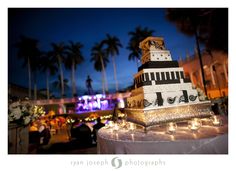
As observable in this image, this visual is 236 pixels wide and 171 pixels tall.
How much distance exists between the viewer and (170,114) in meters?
3.21

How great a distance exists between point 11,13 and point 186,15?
A: 7204mm

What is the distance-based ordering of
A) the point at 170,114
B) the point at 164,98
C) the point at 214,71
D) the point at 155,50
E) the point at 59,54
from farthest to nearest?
the point at 59,54 < the point at 214,71 < the point at 155,50 < the point at 164,98 < the point at 170,114

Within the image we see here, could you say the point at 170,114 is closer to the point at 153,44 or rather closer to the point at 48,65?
the point at 153,44

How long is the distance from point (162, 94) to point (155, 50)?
45.1 inches

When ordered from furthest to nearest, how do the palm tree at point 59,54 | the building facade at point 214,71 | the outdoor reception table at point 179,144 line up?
the palm tree at point 59,54, the building facade at point 214,71, the outdoor reception table at point 179,144

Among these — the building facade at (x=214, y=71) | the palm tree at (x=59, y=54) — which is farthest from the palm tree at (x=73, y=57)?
the building facade at (x=214, y=71)

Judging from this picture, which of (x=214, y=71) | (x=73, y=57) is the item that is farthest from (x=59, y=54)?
(x=214, y=71)

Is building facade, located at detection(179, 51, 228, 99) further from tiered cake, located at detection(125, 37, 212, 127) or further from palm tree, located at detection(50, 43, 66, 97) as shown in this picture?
palm tree, located at detection(50, 43, 66, 97)

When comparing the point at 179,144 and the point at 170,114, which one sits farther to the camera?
the point at 170,114

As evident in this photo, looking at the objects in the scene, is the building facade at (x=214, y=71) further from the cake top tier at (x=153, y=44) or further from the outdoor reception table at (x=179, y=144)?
the outdoor reception table at (x=179, y=144)

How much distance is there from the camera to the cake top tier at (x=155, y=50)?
146 inches

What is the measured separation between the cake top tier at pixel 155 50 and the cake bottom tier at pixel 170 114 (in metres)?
1.26

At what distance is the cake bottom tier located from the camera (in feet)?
10.0

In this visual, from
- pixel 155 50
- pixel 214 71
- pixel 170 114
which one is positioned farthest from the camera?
pixel 214 71
